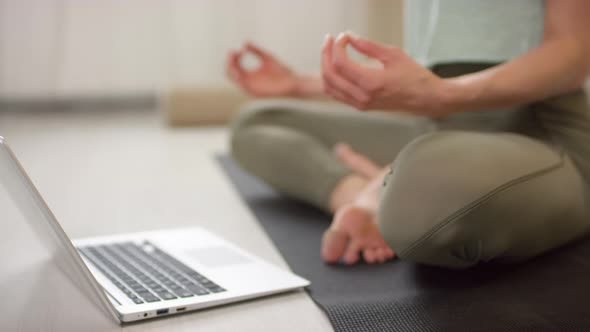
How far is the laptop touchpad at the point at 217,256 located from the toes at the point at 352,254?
167mm

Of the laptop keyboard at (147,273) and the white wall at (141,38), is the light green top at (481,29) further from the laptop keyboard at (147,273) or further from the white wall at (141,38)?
the white wall at (141,38)

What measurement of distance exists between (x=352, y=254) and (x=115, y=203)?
70cm

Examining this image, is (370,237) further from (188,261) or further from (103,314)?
(103,314)

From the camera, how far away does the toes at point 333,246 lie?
3.52 feet

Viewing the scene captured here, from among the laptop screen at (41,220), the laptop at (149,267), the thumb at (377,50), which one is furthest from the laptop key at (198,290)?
the thumb at (377,50)

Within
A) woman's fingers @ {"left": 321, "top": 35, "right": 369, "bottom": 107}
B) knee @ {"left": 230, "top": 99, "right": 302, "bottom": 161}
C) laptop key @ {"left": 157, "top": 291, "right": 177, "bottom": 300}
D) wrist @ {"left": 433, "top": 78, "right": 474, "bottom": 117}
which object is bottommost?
laptop key @ {"left": 157, "top": 291, "right": 177, "bottom": 300}

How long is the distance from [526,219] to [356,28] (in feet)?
8.35

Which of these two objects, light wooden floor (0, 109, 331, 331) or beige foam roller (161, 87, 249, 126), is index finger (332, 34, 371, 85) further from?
beige foam roller (161, 87, 249, 126)

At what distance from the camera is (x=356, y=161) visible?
1.44 m

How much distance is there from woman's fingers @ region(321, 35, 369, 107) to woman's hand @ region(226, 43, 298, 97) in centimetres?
50

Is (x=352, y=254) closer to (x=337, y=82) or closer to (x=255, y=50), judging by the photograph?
(x=337, y=82)

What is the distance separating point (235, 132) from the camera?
1534 mm

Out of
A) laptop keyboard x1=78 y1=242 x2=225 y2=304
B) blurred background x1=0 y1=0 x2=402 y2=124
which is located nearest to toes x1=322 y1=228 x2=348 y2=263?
laptop keyboard x1=78 y1=242 x2=225 y2=304

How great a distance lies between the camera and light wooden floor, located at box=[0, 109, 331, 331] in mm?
776
